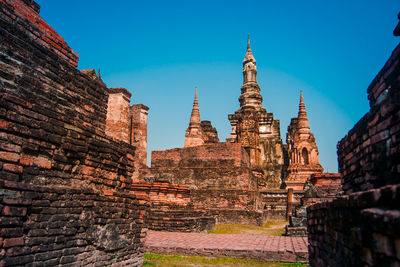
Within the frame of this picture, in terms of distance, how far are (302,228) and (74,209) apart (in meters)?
6.58

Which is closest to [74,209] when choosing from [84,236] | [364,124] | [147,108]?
[84,236]

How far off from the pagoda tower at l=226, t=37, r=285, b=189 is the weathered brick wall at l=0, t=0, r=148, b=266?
42.6 feet

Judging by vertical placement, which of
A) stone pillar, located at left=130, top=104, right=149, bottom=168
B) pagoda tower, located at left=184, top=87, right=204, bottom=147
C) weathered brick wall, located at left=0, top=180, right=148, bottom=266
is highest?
pagoda tower, located at left=184, top=87, right=204, bottom=147

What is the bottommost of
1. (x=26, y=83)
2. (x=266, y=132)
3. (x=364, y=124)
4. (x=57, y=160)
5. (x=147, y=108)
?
(x=57, y=160)

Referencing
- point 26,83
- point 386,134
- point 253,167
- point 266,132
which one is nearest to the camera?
point 386,134

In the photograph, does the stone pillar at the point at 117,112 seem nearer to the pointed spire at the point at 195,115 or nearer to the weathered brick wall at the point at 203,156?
the weathered brick wall at the point at 203,156

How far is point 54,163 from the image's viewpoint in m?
3.93

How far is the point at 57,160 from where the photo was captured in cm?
398

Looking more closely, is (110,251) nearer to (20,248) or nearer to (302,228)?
(20,248)

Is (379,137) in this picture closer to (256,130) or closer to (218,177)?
(218,177)

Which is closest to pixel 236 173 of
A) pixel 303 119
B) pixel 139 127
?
pixel 139 127

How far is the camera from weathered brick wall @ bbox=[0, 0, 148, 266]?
131 inches

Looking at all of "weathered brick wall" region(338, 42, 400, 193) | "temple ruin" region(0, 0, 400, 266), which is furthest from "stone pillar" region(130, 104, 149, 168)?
"weathered brick wall" region(338, 42, 400, 193)

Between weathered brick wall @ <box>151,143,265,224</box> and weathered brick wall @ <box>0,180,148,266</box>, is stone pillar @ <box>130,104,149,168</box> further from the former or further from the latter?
weathered brick wall @ <box>0,180,148,266</box>
